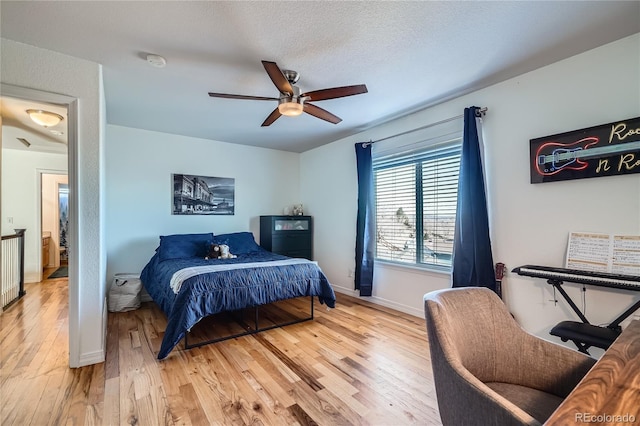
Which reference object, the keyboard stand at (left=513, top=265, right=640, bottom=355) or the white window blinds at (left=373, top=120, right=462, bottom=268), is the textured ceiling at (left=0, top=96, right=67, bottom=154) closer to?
the white window blinds at (left=373, top=120, right=462, bottom=268)

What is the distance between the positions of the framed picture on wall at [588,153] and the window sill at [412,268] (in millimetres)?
1276

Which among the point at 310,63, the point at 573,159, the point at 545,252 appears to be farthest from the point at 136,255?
the point at 573,159

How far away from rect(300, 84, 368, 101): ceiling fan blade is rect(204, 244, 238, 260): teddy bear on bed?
2444 millimetres

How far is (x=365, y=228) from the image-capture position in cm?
397

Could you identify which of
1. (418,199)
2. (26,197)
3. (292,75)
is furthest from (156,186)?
(418,199)

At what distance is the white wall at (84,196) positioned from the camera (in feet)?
7.21

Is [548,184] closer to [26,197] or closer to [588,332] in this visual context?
[588,332]

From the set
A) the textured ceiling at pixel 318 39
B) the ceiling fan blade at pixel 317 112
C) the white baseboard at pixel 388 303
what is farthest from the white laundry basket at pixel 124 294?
the ceiling fan blade at pixel 317 112

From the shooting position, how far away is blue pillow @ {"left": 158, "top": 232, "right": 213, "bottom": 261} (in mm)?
3721

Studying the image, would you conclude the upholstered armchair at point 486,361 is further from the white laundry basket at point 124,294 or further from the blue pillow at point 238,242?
the white laundry basket at point 124,294

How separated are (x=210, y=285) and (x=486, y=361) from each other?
224cm

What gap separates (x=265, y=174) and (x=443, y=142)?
316cm

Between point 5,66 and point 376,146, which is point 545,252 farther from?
point 5,66

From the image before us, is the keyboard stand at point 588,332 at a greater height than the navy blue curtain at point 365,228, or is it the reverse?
the navy blue curtain at point 365,228
